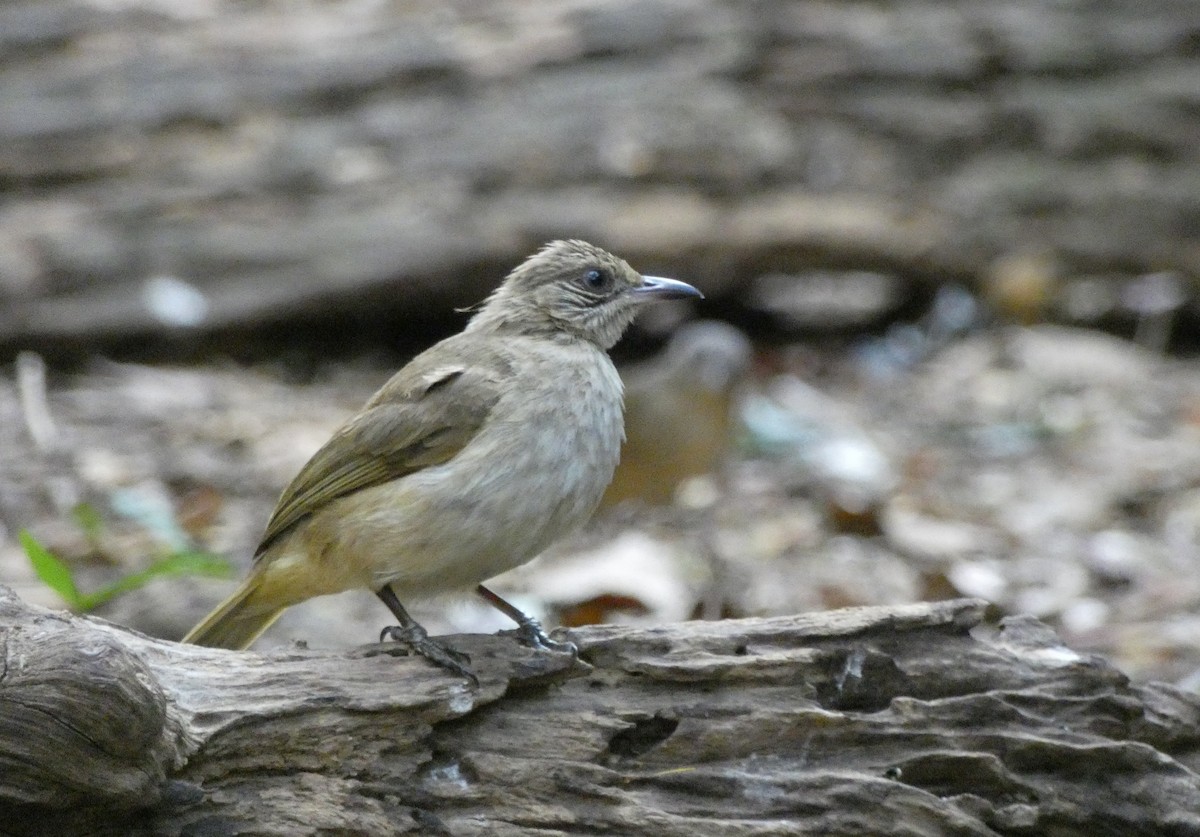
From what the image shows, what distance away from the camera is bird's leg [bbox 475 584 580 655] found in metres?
3.96

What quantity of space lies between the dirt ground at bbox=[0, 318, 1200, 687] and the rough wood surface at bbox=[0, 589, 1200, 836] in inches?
47.8

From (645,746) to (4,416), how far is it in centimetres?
474

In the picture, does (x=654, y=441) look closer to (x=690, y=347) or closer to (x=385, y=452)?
(x=690, y=347)

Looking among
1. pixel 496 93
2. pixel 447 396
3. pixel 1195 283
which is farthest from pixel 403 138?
pixel 1195 283

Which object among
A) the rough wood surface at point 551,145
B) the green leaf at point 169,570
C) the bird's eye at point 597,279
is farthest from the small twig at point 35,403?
the bird's eye at point 597,279

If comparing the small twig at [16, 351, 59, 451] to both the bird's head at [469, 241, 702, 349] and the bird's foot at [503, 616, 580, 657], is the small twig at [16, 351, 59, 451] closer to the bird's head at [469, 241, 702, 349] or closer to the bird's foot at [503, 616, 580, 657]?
the bird's head at [469, 241, 702, 349]

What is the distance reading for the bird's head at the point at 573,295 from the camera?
5.21m

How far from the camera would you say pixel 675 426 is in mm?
7340

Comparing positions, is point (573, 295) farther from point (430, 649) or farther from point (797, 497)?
point (797, 497)

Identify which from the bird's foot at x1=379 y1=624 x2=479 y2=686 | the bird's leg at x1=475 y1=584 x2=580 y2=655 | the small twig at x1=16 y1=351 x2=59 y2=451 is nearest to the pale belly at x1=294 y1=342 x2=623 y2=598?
the bird's leg at x1=475 y1=584 x2=580 y2=655

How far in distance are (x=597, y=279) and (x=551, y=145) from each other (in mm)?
3519

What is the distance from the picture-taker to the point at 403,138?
8477 mm

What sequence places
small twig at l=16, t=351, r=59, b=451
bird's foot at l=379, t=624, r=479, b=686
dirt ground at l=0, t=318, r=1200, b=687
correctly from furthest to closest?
small twig at l=16, t=351, r=59, b=451
dirt ground at l=0, t=318, r=1200, b=687
bird's foot at l=379, t=624, r=479, b=686

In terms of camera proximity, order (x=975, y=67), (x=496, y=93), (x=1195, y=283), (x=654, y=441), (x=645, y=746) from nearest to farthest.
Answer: (x=645, y=746) < (x=654, y=441) < (x=496, y=93) < (x=975, y=67) < (x=1195, y=283)
